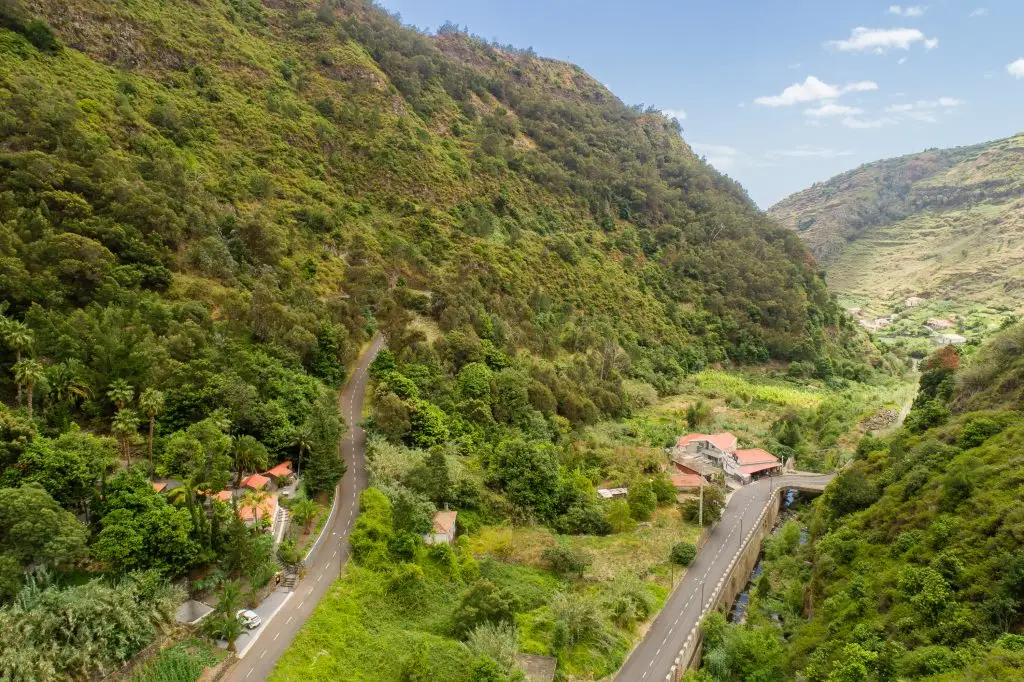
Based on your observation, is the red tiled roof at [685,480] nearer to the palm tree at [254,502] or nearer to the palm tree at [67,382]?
the palm tree at [254,502]

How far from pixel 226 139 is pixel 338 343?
123 ft

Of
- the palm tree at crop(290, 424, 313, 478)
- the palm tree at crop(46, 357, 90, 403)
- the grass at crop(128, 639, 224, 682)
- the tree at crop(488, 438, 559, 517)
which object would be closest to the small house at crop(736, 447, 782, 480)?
the tree at crop(488, 438, 559, 517)

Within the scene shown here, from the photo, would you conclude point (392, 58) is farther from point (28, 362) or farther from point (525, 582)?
point (525, 582)

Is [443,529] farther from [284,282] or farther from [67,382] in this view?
[284,282]

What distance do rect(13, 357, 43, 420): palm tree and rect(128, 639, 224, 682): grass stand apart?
49.3 feet

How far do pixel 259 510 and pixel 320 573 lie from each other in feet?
16.9

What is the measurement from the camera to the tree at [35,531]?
23.8 metres

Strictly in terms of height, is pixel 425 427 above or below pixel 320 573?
above

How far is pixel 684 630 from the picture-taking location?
34.7 m

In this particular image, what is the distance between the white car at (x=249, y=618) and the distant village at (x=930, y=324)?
119685mm

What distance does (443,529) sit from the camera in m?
39.1

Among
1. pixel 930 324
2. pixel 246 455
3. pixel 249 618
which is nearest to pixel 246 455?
pixel 246 455

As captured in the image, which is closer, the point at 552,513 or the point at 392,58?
the point at 552,513

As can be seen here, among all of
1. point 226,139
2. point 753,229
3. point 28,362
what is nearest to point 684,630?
point 28,362
